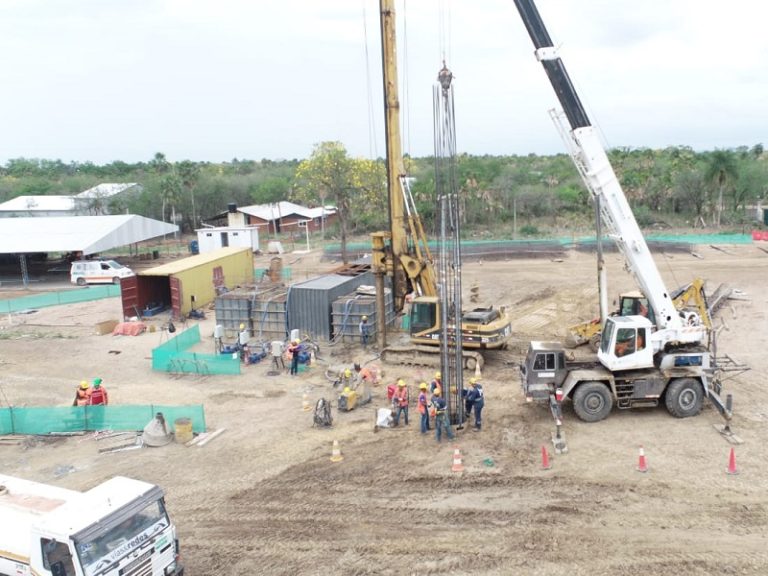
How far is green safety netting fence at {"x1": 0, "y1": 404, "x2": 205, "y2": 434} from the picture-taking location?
17734mm

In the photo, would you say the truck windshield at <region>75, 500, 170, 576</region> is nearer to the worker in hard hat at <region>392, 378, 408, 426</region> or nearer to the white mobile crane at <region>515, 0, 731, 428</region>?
the worker in hard hat at <region>392, 378, 408, 426</region>

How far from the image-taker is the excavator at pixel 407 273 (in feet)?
73.7

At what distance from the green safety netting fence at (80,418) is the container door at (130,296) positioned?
46.9ft

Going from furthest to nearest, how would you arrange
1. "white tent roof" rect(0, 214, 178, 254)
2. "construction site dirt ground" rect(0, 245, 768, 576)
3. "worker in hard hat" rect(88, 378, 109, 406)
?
"white tent roof" rect(0, 214, 178, 254)
"worker in hard hat" rect(88, 378, 109, 406)
"construction site dirt ground" rect(0, 245, 768, 576)

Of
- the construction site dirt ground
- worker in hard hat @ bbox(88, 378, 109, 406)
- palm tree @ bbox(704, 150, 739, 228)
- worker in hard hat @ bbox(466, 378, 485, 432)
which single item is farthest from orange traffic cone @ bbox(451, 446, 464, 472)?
palm tree @ bbox(704, 150, 739, 228)

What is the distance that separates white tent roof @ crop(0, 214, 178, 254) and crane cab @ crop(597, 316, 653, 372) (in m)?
36.4

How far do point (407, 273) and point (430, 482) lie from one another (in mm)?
11445

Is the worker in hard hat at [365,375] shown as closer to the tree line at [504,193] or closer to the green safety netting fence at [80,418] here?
the green safety netting fence at [80,418]

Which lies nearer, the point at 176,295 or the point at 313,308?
the point at 313,308

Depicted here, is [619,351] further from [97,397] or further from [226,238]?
[226,238]

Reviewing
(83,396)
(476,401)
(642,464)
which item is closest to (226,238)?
(83,396)

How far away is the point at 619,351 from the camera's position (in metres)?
17.0

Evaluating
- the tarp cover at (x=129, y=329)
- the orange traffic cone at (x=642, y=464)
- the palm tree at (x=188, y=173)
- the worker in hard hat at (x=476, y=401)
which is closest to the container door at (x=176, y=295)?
the tarp cover at (x=129, y=329)

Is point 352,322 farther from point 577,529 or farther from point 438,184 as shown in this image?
point 577,529
